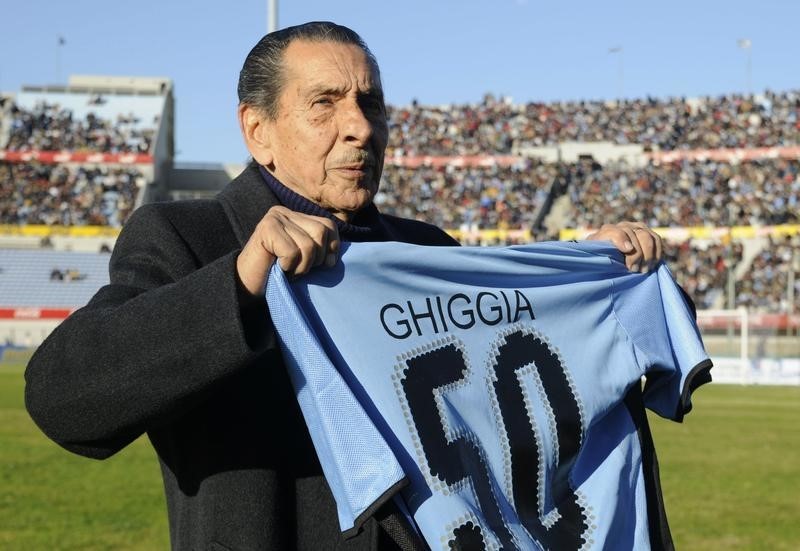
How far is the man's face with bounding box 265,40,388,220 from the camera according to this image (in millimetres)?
2479

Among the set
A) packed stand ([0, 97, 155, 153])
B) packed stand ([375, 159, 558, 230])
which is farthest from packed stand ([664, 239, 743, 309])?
packed stand ([0, 97, 155, 153])

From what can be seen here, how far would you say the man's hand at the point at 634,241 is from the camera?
2998 mm

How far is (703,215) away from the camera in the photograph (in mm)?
43938

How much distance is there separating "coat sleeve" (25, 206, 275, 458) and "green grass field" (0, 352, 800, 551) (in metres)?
6.06

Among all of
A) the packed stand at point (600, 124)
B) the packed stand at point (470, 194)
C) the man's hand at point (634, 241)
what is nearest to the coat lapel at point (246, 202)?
the man's hand at point (634, 241)

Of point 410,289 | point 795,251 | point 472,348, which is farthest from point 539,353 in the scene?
point 795,251

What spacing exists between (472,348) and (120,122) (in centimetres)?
5255

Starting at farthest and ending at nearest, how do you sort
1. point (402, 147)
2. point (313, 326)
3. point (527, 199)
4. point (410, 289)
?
point (402, 147), point (527, 199), point (410, 289), point (313, 326)

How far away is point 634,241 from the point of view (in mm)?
3008

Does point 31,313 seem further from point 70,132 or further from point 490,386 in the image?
point 490,386

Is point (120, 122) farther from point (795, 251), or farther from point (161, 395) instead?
point (161, 395)

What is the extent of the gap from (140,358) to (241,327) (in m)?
0.19

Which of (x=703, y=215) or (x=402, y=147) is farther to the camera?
(x=402, y=147)

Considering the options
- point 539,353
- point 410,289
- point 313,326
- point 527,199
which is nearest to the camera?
point 313,326
